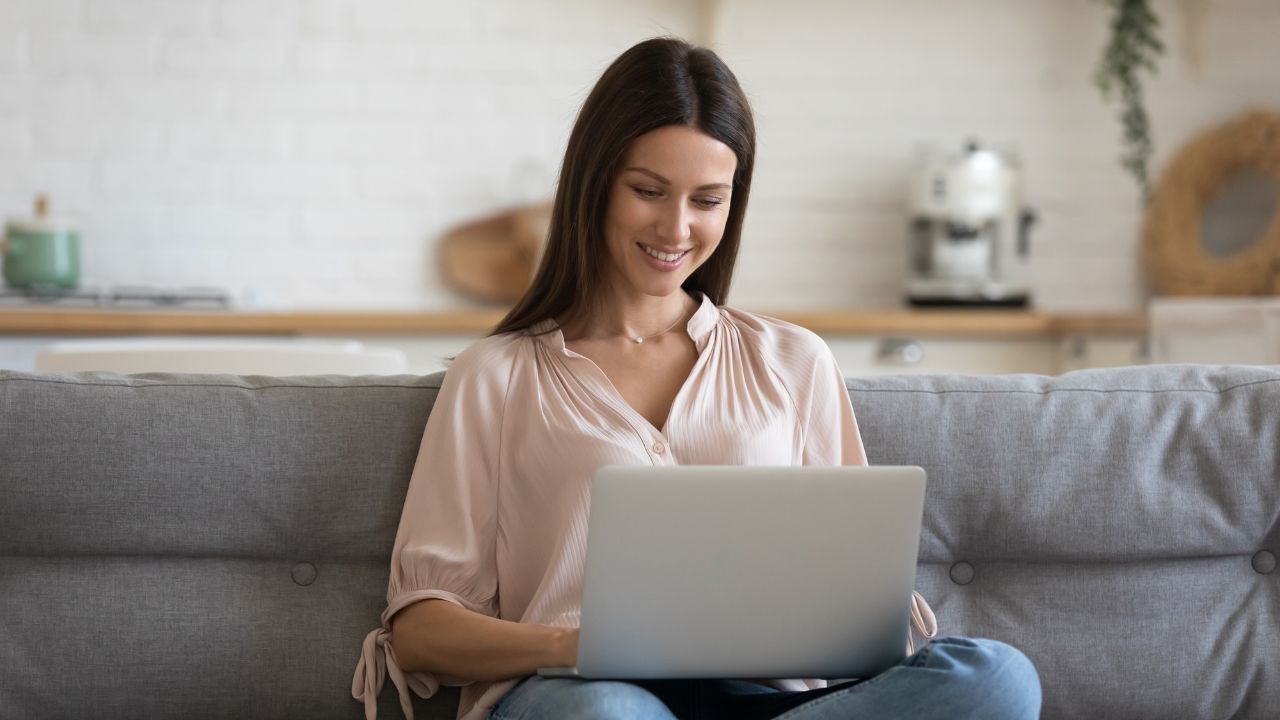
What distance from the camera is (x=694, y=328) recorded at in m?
1.72

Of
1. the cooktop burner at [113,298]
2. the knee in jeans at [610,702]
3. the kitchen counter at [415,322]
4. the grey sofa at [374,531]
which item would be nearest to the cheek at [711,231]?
the grey sofa at [374,531]

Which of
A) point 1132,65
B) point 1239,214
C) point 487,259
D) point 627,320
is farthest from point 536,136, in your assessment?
point 627,320

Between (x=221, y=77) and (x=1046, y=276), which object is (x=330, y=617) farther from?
(x=1046, y=276)

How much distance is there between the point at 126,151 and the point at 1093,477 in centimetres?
280

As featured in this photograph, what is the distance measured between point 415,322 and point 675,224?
66.5 inches

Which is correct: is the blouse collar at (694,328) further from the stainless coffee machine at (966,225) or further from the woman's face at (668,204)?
the stainless coffee machine at (966,225)

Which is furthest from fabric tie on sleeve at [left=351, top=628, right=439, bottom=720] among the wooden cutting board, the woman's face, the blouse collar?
the wooden cutting board

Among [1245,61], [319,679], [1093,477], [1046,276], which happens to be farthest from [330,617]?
[1245,61]

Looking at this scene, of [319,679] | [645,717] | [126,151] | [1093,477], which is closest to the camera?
[645,717]

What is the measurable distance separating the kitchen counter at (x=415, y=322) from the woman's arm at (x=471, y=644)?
1709 mm

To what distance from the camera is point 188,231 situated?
12.1ft

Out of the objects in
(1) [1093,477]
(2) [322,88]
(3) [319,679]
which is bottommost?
(3) [319,679]

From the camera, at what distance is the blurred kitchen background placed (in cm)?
362

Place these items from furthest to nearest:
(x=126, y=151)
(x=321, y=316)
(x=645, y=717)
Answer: (x=126, y=151) → (x=321, y=316) → (x=645, y=717)
